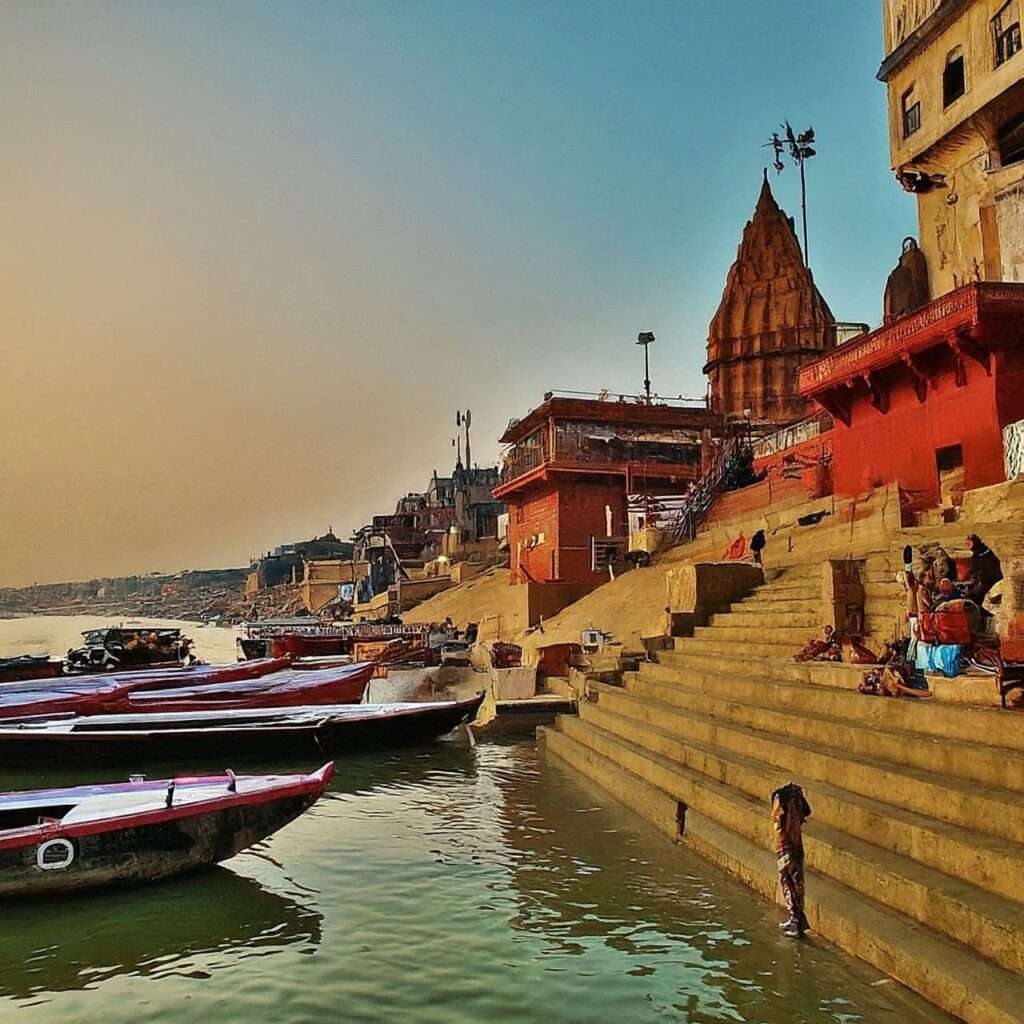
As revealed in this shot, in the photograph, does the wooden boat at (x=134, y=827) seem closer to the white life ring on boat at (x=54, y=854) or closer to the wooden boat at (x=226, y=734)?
the white life ring on boat at (x=54, y=854)

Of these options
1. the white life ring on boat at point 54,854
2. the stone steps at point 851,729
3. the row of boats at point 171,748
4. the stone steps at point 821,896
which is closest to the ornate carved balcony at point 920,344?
the stone steps at point 851,729

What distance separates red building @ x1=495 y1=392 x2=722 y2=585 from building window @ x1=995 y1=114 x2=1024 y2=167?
14.1 metres

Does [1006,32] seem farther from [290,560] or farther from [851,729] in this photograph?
[290,560]

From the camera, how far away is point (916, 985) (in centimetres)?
503

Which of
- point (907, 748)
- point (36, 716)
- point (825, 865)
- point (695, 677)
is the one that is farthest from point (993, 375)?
point (36, 716)

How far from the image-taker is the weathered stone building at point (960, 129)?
803 inches

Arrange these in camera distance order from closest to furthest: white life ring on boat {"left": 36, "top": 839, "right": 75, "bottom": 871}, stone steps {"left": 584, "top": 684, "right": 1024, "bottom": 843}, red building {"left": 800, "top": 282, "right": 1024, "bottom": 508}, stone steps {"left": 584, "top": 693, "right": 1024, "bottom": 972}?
stone steps {"left": 584, "top": 693, "right": 1024, "bottom": 972}
stone steps {"left": 584, "top": 684, "right": 1024, "bottom": 843}
white life ring on boat {"left": 36, "top": 839, "right": 75, "bottom": 871}
red building {"left": 800, "top": 282, "right": 1024, "bottom": 508}

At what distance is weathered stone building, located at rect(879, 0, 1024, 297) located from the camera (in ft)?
66.9

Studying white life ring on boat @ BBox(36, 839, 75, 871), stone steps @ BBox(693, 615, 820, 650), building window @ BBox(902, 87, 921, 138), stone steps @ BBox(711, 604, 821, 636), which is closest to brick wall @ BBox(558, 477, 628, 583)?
building window @ BBox(902, 87, 921, 138)

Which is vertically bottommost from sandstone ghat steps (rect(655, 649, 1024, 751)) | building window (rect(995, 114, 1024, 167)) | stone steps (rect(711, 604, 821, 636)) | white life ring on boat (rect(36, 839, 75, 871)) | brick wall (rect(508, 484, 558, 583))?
white life ring on boat (rect(36, 839, 75, 871))

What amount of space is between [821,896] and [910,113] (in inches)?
927

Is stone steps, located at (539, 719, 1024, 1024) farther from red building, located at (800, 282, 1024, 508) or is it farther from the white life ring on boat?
red building, located at (800, 282, 1024, 508)

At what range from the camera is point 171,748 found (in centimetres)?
1474

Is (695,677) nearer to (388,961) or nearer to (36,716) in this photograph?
→ (388,961)
